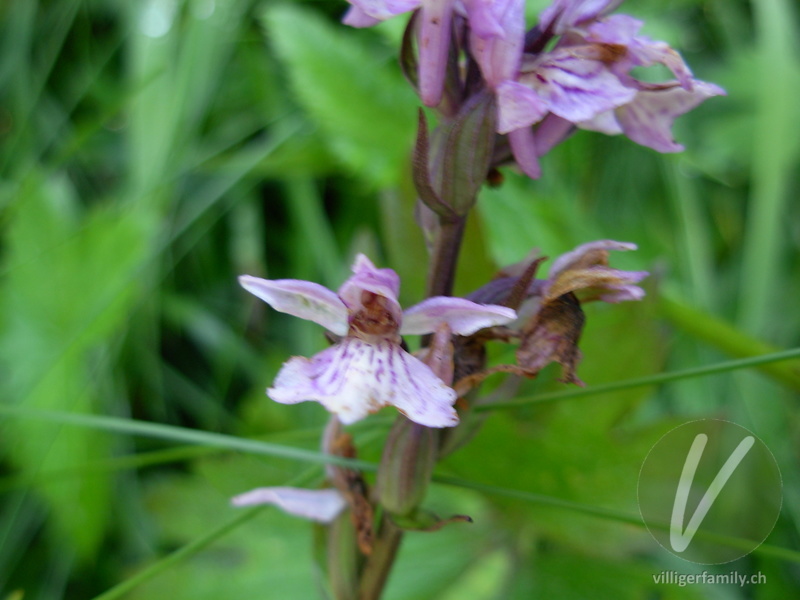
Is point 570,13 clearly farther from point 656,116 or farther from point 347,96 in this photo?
point 347,96

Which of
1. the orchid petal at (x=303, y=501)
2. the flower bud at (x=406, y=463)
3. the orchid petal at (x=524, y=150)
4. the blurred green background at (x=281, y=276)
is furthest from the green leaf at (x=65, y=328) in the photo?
the orchid petal at (x=524, y=150)

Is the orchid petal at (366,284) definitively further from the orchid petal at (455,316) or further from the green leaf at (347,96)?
the green leaf at (347,96)

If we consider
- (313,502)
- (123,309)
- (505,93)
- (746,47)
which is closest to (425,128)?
(505,93)

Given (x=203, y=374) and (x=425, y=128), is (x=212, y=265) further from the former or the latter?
(x=425, y=128)

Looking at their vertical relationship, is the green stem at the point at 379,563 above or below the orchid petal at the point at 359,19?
below

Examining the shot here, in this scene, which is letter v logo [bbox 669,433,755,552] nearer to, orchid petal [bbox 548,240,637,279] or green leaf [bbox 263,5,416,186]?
orchid petal [bbox 548,240,637,279]
